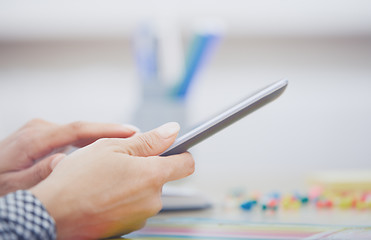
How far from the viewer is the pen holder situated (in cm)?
86

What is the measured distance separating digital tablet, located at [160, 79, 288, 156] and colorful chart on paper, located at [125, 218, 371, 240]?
86 millimetres

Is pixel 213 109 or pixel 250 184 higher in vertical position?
pixel 213 109

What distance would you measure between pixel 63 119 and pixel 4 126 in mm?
188

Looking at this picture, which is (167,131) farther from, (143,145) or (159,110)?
(159,110)

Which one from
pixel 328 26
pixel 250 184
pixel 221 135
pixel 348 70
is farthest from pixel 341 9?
pixel 250 184

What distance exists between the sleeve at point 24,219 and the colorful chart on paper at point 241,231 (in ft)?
0.35

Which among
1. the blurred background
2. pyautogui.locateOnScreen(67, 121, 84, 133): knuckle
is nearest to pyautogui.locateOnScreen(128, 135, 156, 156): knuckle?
pyautogui.locateOnScreen(67, 121, 84, 133): knuckle

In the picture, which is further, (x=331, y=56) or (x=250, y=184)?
(x=331, y=56)

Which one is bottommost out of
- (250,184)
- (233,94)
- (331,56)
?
(250,184)

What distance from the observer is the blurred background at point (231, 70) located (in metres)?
1.17

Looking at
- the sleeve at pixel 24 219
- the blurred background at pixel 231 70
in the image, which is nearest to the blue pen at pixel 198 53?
the blurred background at pixel 231 70

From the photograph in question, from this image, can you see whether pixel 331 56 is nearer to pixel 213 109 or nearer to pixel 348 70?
pixel 348 70

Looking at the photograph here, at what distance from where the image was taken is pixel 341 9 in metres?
1.15

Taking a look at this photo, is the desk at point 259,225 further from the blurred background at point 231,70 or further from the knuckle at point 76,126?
the blurred background at point 231,70
